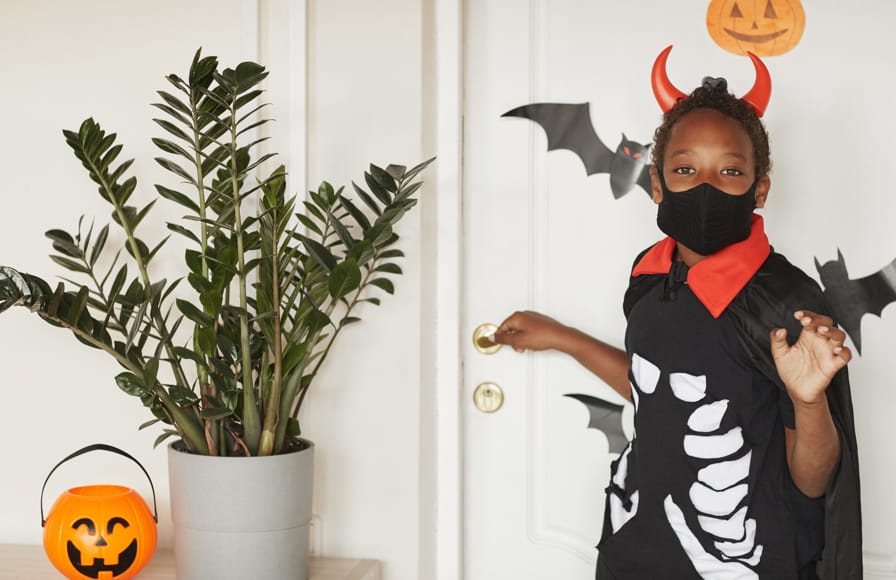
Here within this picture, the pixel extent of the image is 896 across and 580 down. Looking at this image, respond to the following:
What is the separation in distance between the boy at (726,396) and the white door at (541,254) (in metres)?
0.29

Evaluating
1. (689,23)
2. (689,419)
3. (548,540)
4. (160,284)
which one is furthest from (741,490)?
(160,284)

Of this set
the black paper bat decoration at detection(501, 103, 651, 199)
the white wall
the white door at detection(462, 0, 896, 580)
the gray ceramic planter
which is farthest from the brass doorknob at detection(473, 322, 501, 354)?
the gray ceramic planter

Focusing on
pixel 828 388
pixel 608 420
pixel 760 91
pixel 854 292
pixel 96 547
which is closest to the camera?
pixel 828 388

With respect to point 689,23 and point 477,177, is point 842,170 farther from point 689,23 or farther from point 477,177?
point 477,177

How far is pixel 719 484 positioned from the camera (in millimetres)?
1463

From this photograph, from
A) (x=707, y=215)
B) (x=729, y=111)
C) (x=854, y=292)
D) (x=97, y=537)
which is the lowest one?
(x=97, y=537)

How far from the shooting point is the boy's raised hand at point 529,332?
1.83 metres

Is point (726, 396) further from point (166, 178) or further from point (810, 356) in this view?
point (166, 178)

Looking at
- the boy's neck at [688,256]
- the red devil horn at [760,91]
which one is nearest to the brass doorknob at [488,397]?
the boy's neck at [688,256]

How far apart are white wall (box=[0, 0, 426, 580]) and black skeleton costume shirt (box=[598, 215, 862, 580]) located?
1.74ft

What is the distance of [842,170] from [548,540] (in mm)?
927

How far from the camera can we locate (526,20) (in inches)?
74.7

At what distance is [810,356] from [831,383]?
14cm

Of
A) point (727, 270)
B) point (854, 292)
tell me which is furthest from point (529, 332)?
point (854, 292)
